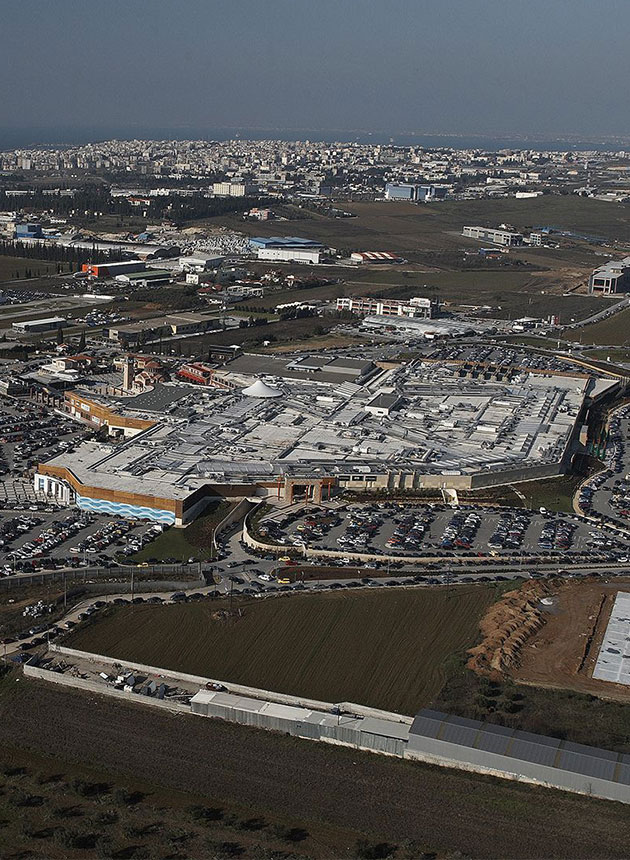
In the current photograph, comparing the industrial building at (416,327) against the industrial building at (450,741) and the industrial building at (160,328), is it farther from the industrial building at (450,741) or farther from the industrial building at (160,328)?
the industrial building at (450,741)

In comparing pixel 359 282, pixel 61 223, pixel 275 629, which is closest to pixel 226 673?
pixel 275 629

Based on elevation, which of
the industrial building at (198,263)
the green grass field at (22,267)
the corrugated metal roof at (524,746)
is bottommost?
the corrugated metal roof at (524,746)

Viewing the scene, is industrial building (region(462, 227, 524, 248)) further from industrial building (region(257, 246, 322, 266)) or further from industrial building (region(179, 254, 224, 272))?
industrial building (region(179, 254, 224, 272))

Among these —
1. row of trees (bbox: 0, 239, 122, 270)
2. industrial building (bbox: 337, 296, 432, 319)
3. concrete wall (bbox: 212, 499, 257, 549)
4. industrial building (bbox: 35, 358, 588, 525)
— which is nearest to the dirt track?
industrial building (bbox: 35, 358, 588, 525)

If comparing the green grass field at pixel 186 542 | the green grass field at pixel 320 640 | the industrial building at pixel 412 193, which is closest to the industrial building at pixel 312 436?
the green grass field at pixel 186 542

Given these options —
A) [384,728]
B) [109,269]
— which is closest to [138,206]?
[109,269]
